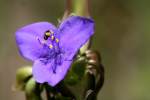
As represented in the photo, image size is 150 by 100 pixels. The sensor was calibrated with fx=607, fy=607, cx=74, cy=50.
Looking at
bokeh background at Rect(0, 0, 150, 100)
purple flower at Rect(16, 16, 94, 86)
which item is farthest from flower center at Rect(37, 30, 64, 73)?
bokeh background at Rect(0, 0, 150, 100)

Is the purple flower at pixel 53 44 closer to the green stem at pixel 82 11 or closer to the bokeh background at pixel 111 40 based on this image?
the green stem at pixel 82 11

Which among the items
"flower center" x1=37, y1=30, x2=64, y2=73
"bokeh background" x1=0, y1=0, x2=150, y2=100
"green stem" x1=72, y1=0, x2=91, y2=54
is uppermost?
"green stem" x1=72, y1=0, x2=91, y2=54

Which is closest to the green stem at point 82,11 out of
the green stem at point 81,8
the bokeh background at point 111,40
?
the green stem at point 81,8

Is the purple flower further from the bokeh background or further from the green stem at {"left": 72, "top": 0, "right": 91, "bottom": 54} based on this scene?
the bokeh background

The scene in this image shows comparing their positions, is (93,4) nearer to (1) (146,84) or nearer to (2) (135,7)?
(2) (135,7)

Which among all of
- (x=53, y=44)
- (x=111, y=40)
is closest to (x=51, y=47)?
(x=53, y=44)

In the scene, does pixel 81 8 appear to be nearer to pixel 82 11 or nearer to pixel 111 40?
pixel 82 11

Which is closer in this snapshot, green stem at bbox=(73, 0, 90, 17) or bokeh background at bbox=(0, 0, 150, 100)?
green stem at bbox=(73, 0, 90, 17)
